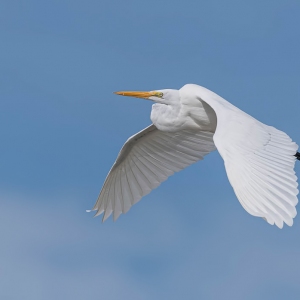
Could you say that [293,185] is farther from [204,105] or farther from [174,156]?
[174,156]

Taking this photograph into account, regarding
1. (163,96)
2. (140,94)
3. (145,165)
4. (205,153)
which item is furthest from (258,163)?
(145,165)

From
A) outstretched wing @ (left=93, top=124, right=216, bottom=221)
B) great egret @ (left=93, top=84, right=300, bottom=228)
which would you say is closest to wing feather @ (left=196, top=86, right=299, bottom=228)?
great egret @ (left=93, top=84, right=300, bottom=228)

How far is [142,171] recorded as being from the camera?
11.5 m

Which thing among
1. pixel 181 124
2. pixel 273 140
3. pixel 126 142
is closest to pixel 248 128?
pixel 273 140

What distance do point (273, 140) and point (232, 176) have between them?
49.5 inches

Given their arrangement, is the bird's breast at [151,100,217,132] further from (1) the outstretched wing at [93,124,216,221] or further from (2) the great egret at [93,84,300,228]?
(1) the outstretched wing at [93,124,216,221]

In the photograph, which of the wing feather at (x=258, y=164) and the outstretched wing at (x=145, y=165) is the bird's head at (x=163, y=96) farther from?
the outstretched wing at (x=145, y=165)

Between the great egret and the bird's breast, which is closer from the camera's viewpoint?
the great egret

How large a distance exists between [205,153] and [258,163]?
4049mm

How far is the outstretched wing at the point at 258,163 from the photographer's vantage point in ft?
21.6

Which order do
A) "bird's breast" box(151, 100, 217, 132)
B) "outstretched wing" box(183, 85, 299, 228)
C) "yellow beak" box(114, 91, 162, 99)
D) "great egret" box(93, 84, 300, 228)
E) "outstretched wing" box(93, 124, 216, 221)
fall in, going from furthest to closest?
1. "outstretched wing" box(93, 124, 216, 221)
2. "yellow beak" box(114, 91, 162, 99)
3. "bird's breast" box(151, 100, 217, 132)
4. "great egret" box(93, 84, 300, 228)
5. "outstretched wing" box(183, 85, 299, 228)

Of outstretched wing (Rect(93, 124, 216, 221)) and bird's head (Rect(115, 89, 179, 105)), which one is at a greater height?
bird's head (Rect(115, 89, 179, 105))

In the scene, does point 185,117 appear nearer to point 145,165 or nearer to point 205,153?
point 205,153

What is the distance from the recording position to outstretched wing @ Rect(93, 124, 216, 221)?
11.3 m
